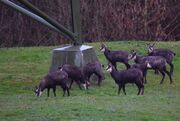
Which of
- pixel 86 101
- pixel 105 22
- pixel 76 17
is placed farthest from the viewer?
pixel 105 22

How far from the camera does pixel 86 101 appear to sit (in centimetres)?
1159

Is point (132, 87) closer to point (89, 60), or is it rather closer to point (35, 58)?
point (89, 60)

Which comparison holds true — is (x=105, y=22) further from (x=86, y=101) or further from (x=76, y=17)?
(x=86, y=101)

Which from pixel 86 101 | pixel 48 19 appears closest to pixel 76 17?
pixel 48 19

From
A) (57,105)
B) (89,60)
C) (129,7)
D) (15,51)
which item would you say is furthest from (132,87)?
(129,7)

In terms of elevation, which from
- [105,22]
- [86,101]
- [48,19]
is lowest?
[86,101]

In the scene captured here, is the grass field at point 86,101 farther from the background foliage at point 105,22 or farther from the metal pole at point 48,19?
the background foliage at point 105,22

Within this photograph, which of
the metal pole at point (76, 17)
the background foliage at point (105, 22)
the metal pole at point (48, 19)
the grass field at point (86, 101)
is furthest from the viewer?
the background foliage at point (105, 22)

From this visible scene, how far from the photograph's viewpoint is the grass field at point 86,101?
32.4 feet

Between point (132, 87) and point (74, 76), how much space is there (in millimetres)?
1649

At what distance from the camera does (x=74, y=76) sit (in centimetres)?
1448

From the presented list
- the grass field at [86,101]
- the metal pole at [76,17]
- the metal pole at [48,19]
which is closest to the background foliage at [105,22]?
the grass field at [86,101]

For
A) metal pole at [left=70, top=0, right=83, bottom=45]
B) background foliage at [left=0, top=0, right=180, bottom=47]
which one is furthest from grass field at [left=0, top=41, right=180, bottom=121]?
background foliage at [left=0, top=0, right=180, bottom=47]

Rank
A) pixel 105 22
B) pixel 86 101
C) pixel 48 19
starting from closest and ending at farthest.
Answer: pixel 86 101
pixel 48 19
pixel 105 22
